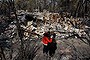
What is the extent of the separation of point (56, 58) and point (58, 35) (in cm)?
263

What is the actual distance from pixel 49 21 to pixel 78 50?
3.67 metres

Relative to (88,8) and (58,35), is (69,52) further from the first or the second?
(88,8)

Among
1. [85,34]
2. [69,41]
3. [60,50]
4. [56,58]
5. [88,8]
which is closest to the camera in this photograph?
[56,58]

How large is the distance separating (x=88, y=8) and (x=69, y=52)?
797 centimetres

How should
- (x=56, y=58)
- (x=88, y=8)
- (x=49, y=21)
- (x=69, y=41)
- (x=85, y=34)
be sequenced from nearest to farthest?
(x=56, y=58)
(x=69, y=41)
(x=85, y=34)
(x=49, y=21)
(x=88, y=8)

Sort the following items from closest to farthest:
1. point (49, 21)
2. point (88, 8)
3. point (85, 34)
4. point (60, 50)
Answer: point (60, 50)
point (85, 34)
point (49, 21)
point (88, 8)

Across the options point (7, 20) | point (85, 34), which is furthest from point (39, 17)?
point (85, 34)

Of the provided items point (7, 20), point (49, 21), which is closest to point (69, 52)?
point (49, 21)

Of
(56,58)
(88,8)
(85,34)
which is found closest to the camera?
(56,58)

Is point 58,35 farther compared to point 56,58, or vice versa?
point 58,35

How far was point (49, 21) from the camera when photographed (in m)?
14.7

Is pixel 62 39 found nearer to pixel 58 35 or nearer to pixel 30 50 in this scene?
pixel 58 35

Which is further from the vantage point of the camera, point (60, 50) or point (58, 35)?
point (58, 35)

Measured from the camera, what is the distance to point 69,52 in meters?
11.3
